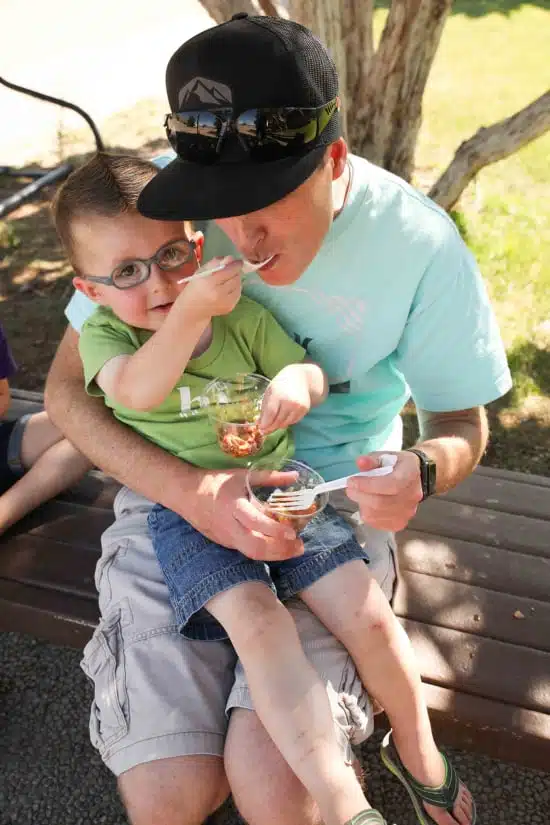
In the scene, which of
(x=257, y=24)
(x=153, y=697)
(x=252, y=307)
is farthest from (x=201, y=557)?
(x=257, y=24)

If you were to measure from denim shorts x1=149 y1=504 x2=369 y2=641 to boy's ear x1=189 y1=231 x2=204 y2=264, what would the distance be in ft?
2.27

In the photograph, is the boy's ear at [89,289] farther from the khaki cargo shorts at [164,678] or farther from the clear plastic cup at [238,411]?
the khaki cargo shorts at [164,678]

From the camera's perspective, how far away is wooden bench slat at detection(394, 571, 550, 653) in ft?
6.59

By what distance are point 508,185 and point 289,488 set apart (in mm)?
4486

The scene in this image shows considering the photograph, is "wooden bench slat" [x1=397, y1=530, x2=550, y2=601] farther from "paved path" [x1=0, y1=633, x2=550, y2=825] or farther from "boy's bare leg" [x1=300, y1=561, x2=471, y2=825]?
"paved path" [x1=0, y1=633, x2=550, y2=825]

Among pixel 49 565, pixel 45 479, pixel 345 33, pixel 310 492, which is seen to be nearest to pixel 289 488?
pixel 310 492

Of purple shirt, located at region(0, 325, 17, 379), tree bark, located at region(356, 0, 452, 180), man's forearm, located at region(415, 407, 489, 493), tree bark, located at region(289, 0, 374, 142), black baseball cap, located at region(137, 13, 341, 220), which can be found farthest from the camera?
tree bark, located at region(356, 0, 452, 180)

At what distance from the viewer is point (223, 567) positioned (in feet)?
5.97

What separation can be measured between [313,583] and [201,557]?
273 millimetres

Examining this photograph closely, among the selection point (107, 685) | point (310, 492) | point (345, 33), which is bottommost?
point (107, 685)

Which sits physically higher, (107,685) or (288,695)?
(288,695)

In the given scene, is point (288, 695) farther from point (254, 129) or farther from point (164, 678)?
point (254, 129)

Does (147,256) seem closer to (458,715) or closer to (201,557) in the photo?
(201,557)

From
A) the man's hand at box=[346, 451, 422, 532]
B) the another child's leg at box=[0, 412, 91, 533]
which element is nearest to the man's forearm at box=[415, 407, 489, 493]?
the man's hand at box=[346, 451, 422, 532]
